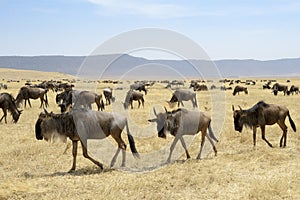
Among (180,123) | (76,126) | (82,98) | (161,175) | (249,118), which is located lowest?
(161,175)

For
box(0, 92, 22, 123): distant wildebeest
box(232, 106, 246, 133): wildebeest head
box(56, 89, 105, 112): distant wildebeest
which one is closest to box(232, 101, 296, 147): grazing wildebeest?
box(232, 106, 246, 133): wildebeest head

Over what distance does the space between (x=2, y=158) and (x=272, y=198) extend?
775 cm

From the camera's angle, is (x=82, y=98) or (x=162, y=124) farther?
(x=82, y=98)

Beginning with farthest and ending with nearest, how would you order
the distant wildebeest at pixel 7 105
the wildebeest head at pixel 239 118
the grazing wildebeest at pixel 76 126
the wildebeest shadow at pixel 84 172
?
the distant wildebeest at pixel 7 105, the wildebeest head at pixel 239 118, the grazing wildebeest at pixel 76 126, the wildebeest shadow at pixel 84 172

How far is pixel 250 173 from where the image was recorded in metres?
9.81

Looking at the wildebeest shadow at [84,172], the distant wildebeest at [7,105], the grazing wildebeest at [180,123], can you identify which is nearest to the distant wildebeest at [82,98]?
the distant wildebeest at [7,105]

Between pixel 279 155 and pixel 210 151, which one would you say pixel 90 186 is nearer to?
pixel 210 151

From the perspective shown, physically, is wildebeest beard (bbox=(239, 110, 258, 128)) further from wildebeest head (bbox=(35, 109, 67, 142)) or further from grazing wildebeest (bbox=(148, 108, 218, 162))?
wildebeest head (bbox=(35, 109, 67, 142))

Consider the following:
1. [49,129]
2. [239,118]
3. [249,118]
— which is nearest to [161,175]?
[49,129]

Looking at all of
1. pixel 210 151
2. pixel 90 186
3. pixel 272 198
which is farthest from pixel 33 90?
pixel 272 198

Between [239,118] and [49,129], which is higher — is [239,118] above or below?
below

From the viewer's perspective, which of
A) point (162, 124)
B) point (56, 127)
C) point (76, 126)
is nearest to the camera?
point (76, 126)

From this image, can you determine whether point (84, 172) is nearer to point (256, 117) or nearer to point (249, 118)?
point (249, 118)

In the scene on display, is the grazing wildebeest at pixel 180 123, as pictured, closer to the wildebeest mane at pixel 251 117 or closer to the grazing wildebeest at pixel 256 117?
the grazing wildebeest at pixel 256 117
